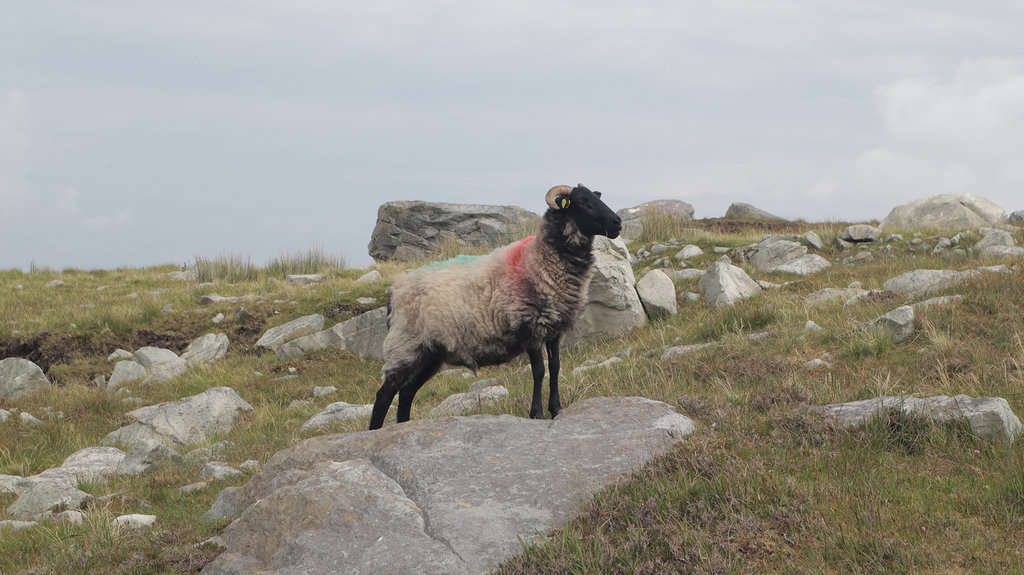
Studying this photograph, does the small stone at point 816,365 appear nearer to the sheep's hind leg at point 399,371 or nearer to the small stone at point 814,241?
the sheep's hind leg at point 399,371

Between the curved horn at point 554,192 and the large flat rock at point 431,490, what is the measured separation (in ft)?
6.71

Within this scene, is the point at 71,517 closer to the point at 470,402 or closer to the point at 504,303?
the point at 470,402

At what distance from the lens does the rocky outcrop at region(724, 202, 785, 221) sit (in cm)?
3738

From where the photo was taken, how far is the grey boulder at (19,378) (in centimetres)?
1482

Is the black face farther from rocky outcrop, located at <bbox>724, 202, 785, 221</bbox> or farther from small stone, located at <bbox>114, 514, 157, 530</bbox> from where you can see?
rocky outcrop, located at <bbox>724, 202, 785, 221</bbox>

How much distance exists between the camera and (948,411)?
21.7 ft

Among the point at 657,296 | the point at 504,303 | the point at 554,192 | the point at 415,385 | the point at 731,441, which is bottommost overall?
the point at 657,296

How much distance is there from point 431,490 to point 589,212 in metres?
3.20

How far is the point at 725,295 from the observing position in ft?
48.9

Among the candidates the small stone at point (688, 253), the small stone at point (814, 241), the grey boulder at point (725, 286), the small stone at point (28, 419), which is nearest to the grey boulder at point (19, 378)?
the small stone at point (28, 419)

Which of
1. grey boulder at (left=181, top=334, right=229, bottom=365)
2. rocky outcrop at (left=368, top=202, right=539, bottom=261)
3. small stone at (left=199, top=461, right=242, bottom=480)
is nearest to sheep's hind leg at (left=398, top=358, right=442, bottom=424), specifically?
small stone at (left=199, top=461, right=242, bottom=480)

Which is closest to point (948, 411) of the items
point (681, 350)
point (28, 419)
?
point (681, 350)

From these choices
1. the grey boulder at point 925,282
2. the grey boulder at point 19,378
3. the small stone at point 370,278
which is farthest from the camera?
the small stone at point 370,278

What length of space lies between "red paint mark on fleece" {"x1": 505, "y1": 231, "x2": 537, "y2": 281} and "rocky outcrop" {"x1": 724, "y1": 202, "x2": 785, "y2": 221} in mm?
30742
